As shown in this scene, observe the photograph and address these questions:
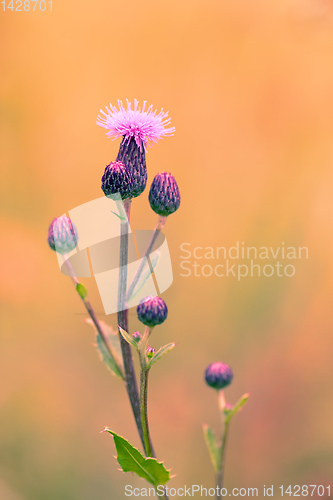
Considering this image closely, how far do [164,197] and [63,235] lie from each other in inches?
12.6

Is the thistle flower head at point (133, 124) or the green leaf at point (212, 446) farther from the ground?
the thistle flower head at point (133, 124)

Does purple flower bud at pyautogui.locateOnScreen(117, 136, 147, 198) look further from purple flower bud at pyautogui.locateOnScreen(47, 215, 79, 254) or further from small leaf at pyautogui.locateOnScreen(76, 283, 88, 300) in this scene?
small leaf at pyautogui.locateOnScreen(76, 283, 88, 300)

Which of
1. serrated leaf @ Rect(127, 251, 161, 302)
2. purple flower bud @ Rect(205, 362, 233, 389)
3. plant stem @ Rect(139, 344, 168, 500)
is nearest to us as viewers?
plant stem @ Rect(139, 344, 168, 500)

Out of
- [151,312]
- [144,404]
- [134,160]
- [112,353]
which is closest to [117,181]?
[134,160]

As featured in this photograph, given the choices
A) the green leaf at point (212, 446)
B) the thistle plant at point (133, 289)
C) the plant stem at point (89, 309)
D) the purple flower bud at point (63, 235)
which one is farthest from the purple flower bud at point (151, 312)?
the green leaf at point (212, 446)

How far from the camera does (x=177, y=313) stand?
2.67 m

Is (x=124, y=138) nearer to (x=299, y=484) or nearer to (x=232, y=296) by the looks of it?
(x=232, y=296)

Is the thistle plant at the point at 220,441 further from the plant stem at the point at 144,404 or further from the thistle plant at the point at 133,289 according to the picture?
the plant stem at the point at 144,404

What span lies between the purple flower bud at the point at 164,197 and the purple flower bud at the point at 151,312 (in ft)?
0.91

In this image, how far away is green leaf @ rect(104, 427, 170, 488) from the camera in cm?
120

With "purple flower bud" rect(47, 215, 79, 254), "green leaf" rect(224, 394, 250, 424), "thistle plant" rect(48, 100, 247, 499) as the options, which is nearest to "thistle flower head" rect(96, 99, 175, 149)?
"thistle plant" rect(48, 100, 247, 499)

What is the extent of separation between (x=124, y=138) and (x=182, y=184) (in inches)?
51.5

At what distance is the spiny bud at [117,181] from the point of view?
53.9 inches

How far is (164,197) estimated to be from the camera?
1.46 meters
